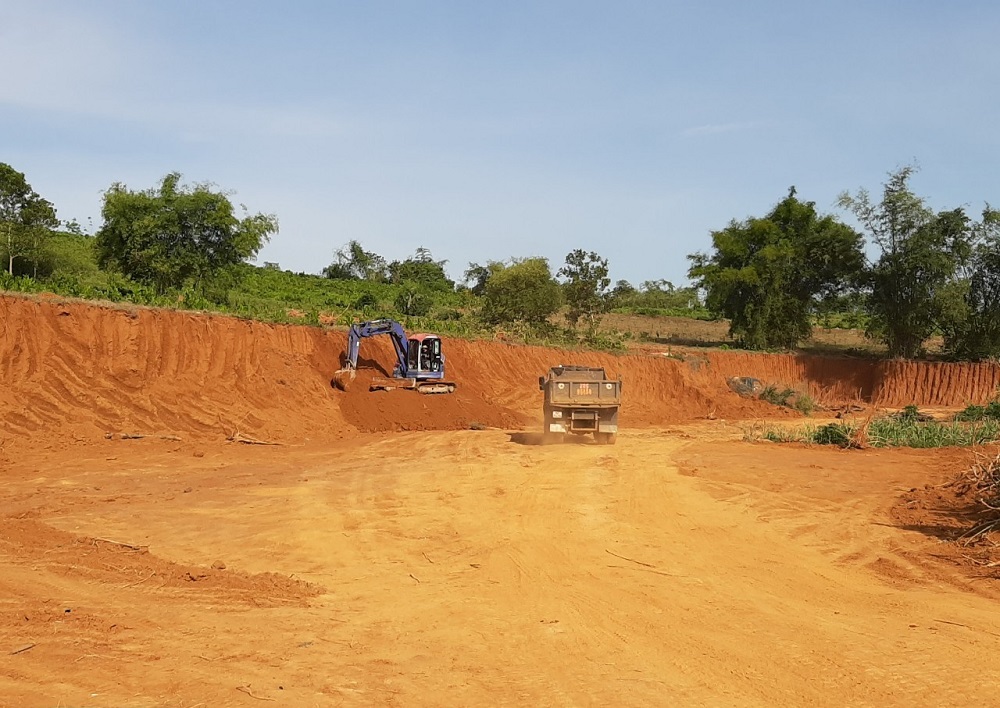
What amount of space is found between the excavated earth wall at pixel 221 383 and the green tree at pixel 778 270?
35.9 ft

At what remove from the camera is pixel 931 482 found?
45.4 ft

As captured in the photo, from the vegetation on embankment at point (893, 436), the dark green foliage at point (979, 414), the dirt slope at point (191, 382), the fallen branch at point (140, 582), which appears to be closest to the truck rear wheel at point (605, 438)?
the vegetation on embankment at point (893, 436)

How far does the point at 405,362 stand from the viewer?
2762 cm

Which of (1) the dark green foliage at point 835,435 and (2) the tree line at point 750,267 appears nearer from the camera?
(1) the dark green foliage at point 835,435

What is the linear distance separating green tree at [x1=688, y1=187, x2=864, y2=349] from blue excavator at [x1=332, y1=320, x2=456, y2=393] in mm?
24743

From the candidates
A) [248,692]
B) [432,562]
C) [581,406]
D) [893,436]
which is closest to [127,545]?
[432,562]

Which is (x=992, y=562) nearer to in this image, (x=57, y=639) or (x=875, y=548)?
(x=875, y=548)

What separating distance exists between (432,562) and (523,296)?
37549mm

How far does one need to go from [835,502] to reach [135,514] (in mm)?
10774

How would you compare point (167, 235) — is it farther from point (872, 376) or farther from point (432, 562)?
point (872, 376)

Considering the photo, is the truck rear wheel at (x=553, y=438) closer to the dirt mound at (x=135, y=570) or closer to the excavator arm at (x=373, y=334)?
the excavator arm at (x=373, y=334)

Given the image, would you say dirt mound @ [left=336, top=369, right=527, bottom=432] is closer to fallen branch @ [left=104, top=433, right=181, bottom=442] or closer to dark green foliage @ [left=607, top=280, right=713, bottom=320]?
fallen branch @ [left=104, top=433, right=181, bottom=442]

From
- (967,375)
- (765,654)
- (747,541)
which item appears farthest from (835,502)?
(967,375)

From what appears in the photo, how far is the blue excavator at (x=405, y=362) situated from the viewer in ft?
86.2
